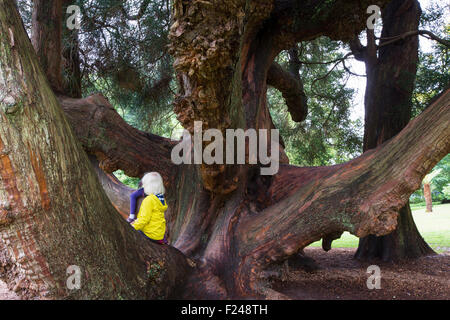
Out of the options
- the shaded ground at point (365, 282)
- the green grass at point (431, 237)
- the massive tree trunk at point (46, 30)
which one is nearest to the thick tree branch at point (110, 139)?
the massive tree trunk at point (46, 30)

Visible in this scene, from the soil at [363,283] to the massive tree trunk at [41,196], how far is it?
3.82ft

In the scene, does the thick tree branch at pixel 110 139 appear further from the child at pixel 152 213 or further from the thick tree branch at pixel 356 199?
the thick tree branch at pixel 356 199

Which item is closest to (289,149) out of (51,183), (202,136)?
(202,136)

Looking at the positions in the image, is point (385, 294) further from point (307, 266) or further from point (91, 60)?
point (91, 60)

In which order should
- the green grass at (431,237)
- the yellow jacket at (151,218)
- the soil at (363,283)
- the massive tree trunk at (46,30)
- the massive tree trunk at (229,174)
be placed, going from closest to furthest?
the massive tree trunk at (229,174)
the yellow jacket at (151,218)
the soil at (363,283)
the massive tree trunk at (46,30)
the green grass at (431,237)

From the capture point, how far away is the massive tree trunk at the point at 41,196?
198 cm

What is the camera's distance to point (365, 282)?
4.28 metres

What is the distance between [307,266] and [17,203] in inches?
159

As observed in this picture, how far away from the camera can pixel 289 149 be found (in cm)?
953

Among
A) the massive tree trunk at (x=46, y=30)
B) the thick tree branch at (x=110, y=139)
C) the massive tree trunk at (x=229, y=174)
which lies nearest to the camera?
the massive tree trunk at (x=229, y=174)

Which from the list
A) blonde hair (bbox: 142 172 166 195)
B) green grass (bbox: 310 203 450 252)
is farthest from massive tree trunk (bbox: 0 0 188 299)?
green grass (bbox: 310 203 450 252)

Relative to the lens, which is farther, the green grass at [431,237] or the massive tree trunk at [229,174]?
the green grass at [431,237]

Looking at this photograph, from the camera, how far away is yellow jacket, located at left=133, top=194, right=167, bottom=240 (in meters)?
3.43

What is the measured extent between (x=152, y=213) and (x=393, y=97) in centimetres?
450
